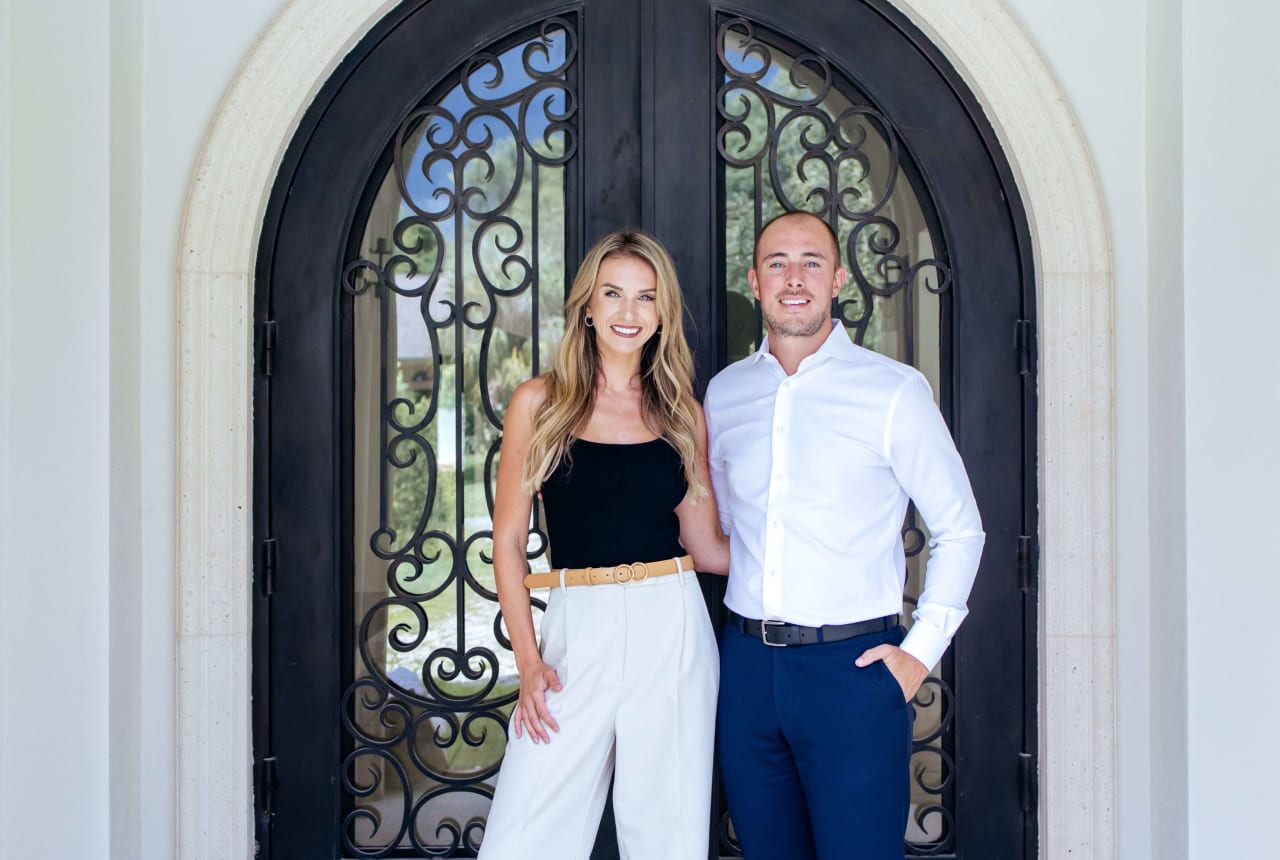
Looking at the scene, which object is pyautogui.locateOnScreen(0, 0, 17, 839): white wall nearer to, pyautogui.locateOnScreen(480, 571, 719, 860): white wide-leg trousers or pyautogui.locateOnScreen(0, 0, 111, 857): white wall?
pyautogui.locateOnScreen(0, 0, 111, 857): white wall

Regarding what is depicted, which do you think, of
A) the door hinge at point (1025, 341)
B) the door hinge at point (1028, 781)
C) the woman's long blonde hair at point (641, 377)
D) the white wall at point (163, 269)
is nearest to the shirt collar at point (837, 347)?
the woman's long blonde hair at point (641, 377)

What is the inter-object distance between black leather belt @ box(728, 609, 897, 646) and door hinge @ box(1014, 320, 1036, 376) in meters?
1.06

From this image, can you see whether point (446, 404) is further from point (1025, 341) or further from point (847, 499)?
point (1025, 341)

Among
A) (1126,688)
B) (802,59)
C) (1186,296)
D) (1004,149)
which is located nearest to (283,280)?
(802,59)

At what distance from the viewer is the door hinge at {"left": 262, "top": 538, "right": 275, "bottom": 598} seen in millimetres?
3178

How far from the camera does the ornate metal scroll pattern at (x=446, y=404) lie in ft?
10.7

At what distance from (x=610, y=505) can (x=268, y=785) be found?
154cm

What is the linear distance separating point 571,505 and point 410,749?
121 centimetres

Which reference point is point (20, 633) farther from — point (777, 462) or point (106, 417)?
point (777, 462)

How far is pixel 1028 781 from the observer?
3.18 meters

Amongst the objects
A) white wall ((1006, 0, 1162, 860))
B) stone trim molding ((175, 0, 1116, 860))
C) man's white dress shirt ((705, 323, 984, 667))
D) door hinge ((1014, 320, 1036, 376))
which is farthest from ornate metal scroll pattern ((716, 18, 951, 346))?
man's white dress shirt ((705, 323, 984, 667))

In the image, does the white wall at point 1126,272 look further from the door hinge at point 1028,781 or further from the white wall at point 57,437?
the white wall at point 57,437

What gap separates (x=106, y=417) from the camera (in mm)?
2838

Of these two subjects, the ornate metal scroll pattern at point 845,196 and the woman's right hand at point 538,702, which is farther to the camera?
the ornate metal scroll pattern at point 845,196
